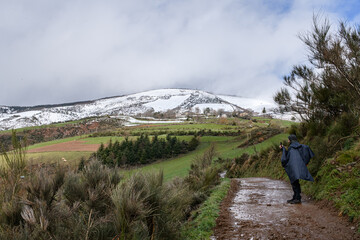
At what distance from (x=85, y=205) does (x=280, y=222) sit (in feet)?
13.3

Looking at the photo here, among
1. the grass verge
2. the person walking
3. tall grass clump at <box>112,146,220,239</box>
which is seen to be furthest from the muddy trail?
tall grass clump at <box>112,146,220,239</box>

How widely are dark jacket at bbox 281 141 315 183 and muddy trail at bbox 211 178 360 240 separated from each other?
77 centimetres

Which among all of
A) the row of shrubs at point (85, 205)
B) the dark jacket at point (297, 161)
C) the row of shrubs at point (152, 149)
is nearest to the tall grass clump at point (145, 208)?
the row of shrubs at point (85, 205)

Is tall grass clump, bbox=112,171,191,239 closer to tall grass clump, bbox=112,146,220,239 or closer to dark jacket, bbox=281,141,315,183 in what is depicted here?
tall grass clump, bbox=112,146,220,239

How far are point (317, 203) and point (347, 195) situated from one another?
129cm

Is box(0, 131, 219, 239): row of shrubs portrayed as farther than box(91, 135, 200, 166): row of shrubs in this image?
No

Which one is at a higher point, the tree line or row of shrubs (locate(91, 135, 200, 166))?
the tree line

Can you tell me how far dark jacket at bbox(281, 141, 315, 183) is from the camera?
700 centimetres

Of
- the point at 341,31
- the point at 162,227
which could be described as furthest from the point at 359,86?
the point at 162,227

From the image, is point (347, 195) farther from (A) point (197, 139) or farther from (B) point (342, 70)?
(A) point (197, 139)

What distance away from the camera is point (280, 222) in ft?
18.2

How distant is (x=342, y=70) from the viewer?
7.38 metres

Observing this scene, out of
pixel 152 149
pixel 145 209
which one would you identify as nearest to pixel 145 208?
pixel 145 209

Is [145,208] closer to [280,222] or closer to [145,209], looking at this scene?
[145,209]
